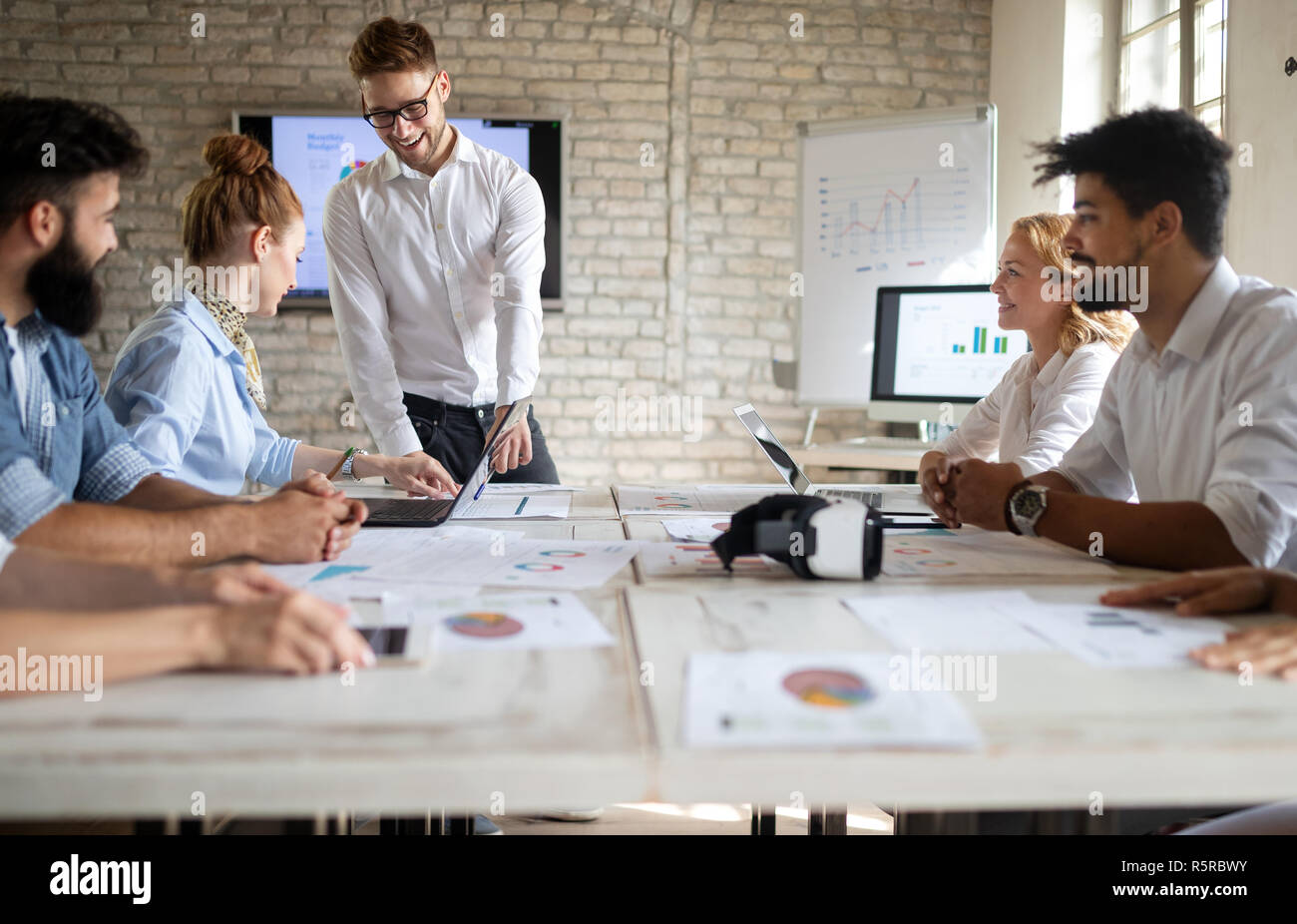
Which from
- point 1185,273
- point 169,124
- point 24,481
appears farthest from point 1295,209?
point 169,124

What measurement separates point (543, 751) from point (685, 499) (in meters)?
1.36

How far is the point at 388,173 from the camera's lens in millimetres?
2699

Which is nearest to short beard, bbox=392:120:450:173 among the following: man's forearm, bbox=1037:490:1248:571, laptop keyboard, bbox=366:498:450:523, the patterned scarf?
the patterned scarf

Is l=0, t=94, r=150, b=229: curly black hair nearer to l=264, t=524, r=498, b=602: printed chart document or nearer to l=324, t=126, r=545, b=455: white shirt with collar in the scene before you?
l=264, t=524, r=498, b=602: printed chart document

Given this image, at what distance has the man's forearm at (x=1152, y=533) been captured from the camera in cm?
126

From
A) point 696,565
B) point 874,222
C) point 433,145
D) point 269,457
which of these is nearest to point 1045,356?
point 696,565

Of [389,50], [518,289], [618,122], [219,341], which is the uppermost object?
[618,122]

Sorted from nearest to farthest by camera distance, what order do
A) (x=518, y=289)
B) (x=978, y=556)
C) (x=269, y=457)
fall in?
(x=978, y=556) → (x=269, y=457) → (x=518, y=289)

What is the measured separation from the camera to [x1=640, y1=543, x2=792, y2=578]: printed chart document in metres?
1.22

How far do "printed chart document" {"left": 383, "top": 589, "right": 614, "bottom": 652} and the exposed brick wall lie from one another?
3.75m

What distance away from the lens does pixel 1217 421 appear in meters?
1.44

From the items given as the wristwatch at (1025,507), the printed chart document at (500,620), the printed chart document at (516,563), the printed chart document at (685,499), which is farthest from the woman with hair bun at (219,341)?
the wristwatch at (1025,507)

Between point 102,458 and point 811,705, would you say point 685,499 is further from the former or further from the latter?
point 811,705
